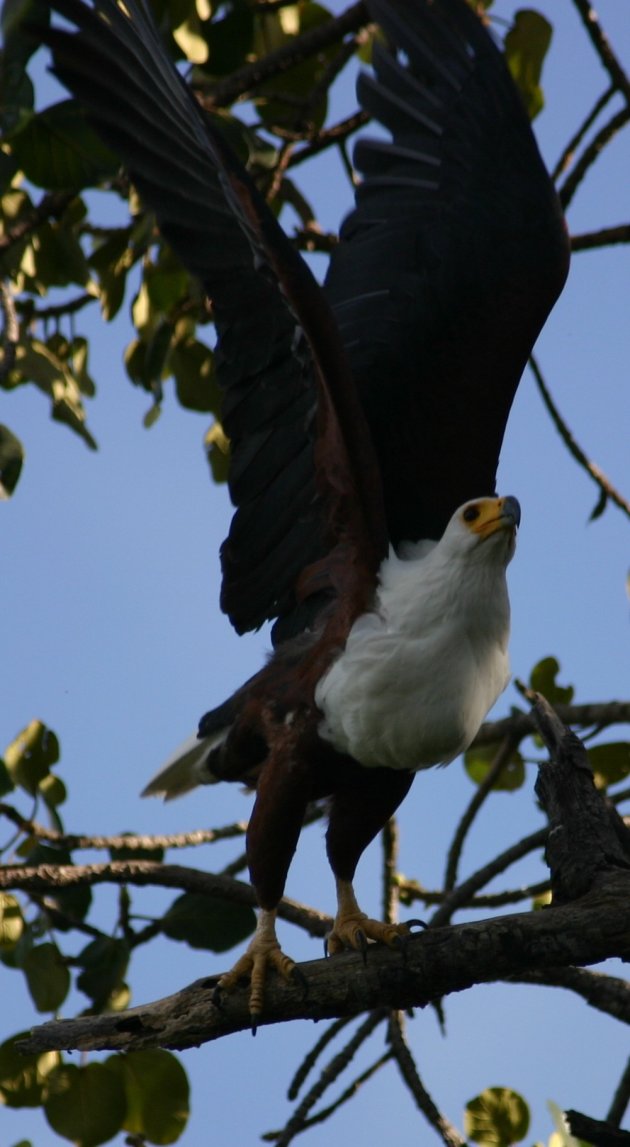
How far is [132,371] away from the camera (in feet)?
14.4

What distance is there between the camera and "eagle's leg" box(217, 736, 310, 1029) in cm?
330

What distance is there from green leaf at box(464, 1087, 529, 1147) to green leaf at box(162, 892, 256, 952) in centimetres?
69

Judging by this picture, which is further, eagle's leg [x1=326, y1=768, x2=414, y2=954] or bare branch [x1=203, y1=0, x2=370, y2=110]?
bare branch [x1=203, y1=0, x2=370, y2=110]

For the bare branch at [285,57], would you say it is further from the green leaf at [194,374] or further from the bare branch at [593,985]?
the bare branch at [593,985]

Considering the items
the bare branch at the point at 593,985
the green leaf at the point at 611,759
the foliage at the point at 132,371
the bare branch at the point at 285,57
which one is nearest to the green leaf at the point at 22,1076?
the foliage at the point at 132,371

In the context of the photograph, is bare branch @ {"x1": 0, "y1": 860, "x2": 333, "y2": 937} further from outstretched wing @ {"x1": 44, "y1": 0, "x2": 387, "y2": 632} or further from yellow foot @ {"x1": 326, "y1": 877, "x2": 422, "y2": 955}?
outstretched wing @ {"x1": 44, "y1": 0, "x2": 387, "y2": 632}

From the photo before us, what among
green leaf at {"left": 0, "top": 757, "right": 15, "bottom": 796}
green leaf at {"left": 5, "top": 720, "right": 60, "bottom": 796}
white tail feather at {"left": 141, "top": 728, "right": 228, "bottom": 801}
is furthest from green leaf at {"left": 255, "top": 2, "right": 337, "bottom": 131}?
green leaf at {"left": 0, "top": 757, "right": 15, "bottom": 796}

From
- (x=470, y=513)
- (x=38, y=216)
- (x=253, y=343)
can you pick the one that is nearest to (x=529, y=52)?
(x=253, y=343)

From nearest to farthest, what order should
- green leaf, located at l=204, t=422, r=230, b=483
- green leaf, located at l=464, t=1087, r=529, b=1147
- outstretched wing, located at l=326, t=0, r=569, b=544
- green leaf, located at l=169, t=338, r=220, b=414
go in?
green leaf, located at l=464, t=1087, r=529, b=1147 → outstretched wing, located at l=326, t=0, r=569, b=544 → green leaf, located at l=169, t=338, r=220, b=414 → green leaf, located at l=204, t=422, r=230, b=483

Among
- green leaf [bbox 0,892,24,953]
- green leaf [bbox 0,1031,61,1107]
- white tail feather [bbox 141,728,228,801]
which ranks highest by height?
white tail feather [bbox 141,728,228,801]

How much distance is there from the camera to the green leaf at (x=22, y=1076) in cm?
326

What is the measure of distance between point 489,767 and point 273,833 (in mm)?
1459

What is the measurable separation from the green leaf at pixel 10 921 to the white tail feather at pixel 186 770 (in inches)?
27.5

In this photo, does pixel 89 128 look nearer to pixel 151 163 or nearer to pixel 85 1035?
pixel 151 163
